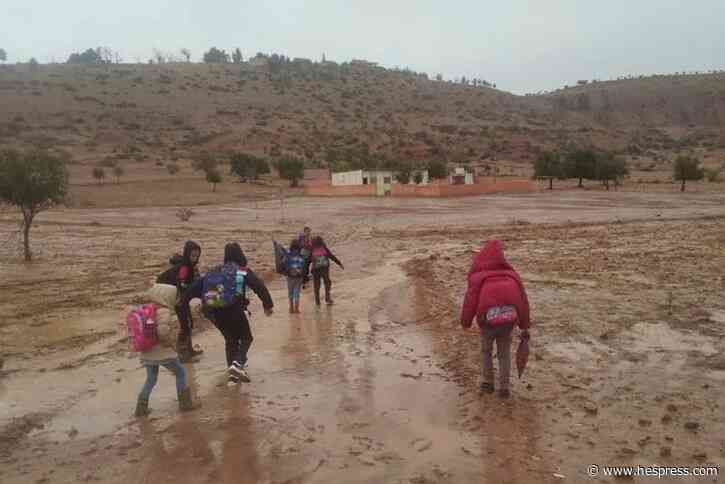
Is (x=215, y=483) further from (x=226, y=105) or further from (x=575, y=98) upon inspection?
(x=575, y=98)

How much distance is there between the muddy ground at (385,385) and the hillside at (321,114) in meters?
56.6

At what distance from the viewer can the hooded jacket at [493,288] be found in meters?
6.57

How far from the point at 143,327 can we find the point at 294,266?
5140mm

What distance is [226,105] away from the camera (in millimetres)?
97062

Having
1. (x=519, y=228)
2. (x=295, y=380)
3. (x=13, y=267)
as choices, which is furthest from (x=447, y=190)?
(x=295, y=380)

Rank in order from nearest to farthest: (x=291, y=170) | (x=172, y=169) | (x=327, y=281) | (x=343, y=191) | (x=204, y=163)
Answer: (x=327, y=281)
(x=343, y=191)
(x=204, y=163)
(x=172, y=169)
(x=291, y=170)

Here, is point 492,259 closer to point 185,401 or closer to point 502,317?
point 502,317

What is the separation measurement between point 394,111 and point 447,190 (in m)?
55.9

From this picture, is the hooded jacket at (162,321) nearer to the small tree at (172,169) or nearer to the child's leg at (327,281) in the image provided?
the child's leg at (327,281)

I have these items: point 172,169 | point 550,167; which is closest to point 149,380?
point 172,169

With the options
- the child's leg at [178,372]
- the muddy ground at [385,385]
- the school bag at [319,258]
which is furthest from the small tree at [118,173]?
the child's leg at [178,372]

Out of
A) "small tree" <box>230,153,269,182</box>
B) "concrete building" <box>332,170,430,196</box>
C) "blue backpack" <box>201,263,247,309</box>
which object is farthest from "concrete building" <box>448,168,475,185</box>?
"blue backpack" <box>201,263,247,309</box>

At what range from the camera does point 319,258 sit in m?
11.9

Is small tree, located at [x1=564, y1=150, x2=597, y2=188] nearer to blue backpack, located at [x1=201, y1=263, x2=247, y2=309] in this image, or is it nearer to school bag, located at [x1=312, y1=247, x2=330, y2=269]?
school bag, located at [x1=312, y1=247, x2=330, y2=269]
